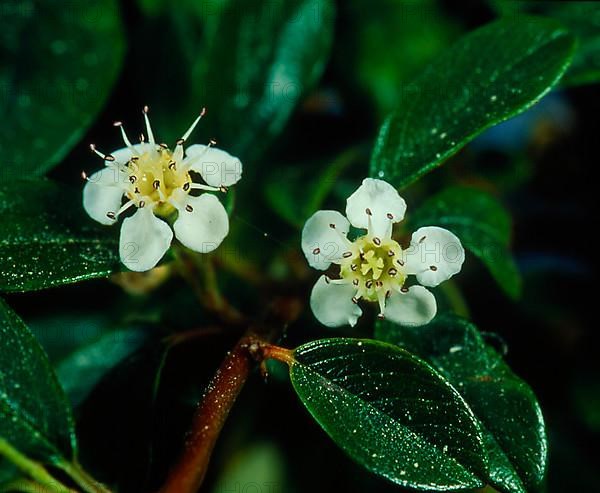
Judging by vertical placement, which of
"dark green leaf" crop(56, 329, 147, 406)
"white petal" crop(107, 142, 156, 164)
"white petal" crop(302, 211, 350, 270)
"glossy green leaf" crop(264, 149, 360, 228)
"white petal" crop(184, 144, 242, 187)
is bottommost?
"dark green leaf" crop(56, 329, 147, 406)

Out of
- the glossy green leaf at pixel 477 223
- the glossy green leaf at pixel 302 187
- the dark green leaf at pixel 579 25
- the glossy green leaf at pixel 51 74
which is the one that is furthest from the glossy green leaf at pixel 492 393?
the glossy green leaf at pixel 51 74

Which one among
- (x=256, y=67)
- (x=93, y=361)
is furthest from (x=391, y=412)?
(x=256, y=67)

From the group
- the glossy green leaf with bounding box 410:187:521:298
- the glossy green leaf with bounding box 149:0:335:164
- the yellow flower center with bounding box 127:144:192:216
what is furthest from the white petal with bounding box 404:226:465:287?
the glossy green leaf with bounding box 149:0:335:164

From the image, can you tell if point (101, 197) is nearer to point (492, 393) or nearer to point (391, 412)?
point (391, 412)

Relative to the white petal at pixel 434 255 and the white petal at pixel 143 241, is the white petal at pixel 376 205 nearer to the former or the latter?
the white petal at pixel 434 255

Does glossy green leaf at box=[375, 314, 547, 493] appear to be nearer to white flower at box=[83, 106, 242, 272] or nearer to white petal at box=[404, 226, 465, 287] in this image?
white petal at box=[404, 226, 465, 287]
